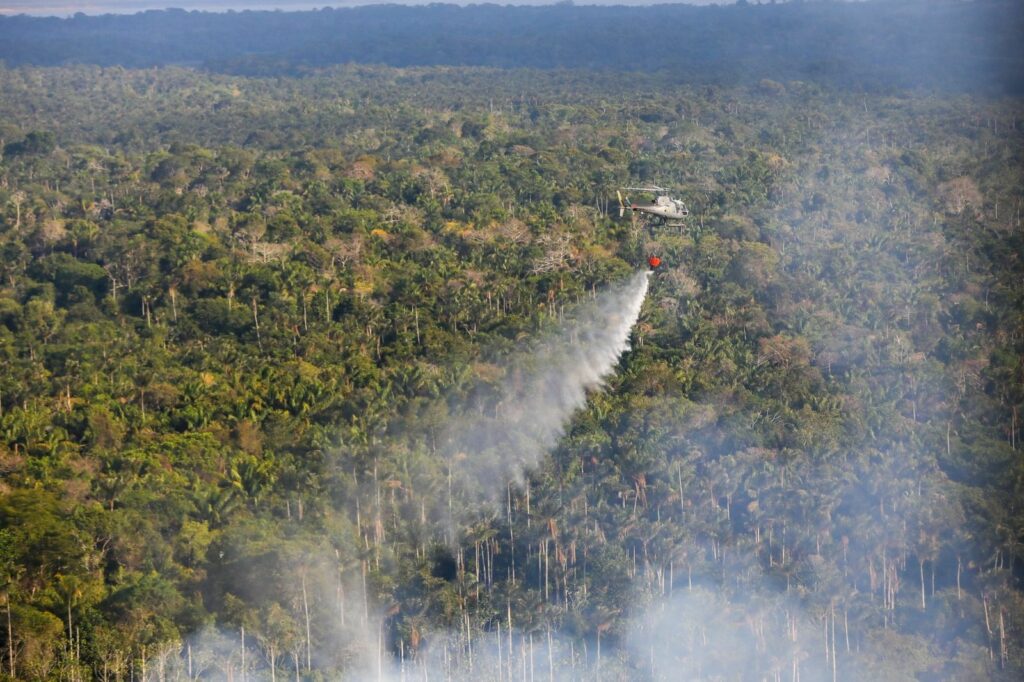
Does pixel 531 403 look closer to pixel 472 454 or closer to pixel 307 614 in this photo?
pixel 472 454

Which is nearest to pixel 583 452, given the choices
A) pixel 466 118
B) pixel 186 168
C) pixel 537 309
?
pixel 537 309

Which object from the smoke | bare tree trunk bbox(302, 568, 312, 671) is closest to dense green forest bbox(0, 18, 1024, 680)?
bare tree trunk bbox(302, 568, 312, 671)

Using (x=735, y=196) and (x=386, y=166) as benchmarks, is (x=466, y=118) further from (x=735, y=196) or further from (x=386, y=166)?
(x=735, y=196)

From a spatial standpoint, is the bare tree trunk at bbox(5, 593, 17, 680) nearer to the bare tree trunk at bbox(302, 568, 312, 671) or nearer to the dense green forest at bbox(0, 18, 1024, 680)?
the dense green forest at bbox(0, 18, 1024, 680)

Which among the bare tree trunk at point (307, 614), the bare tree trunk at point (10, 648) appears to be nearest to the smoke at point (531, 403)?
the bare tree trunk at point (307, 614)

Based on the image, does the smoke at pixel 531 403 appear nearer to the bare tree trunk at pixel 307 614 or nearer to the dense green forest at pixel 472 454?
the dense green forest at pixel 472 454

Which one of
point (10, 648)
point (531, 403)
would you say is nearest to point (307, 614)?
point (10, 648)
